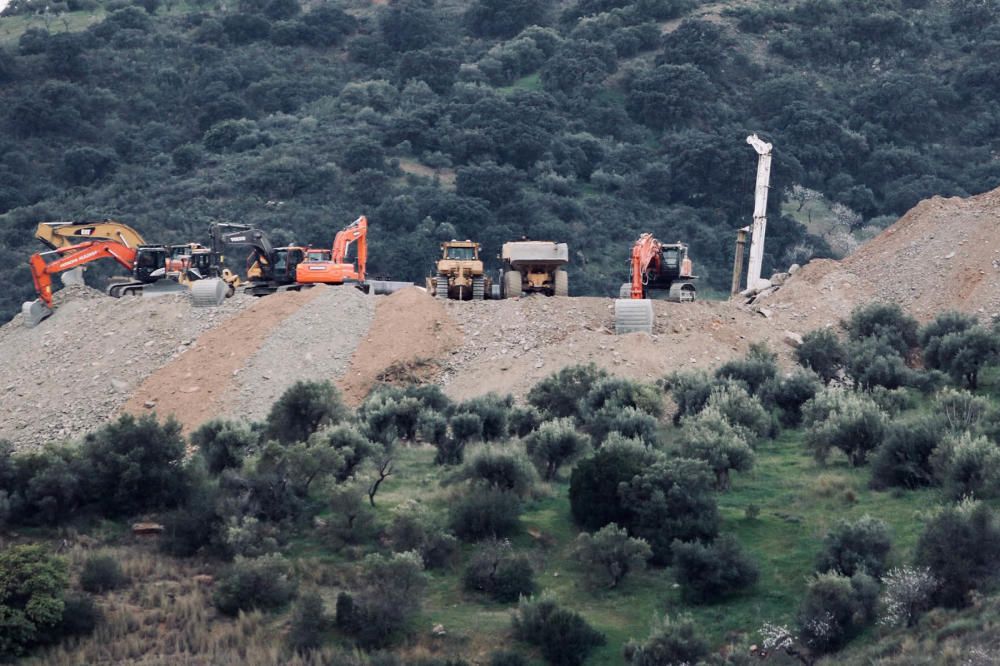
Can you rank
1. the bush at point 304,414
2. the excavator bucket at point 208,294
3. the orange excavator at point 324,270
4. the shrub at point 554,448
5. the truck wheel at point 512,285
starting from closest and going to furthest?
the shrub at point 554,448, the bush at point 304,414, the excavator bucket at point 208,294, the truck wheel at point 512,285, the orange excavator at point 324,270

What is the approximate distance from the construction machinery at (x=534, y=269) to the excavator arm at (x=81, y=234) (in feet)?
42.2

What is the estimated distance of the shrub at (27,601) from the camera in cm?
2412

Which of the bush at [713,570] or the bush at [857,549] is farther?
the bush at [713,570]

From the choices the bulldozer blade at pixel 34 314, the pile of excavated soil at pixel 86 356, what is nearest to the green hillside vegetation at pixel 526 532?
the pile of excavated soil at pixel 86 356

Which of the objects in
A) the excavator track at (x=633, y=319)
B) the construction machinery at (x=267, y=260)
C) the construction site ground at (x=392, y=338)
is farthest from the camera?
the construction machinery at (x=267, y=260)

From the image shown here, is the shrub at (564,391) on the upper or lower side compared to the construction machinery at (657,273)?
lower

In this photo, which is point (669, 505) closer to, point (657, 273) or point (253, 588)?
point (253, 588)

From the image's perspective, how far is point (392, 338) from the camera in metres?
41.7

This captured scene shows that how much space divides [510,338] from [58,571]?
1846 cm

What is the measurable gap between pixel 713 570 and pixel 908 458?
574cm

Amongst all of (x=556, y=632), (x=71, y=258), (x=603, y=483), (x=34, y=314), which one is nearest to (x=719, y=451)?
(x=603, y=483)

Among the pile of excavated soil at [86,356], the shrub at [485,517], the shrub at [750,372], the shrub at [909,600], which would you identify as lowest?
the pile of excavated soil at [86,356]

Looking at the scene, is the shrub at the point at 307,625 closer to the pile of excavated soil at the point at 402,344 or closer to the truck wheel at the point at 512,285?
the pile of excavated soil at the point at 402,344

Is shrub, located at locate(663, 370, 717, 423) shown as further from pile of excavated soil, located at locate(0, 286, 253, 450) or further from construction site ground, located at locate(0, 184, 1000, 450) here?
pile of excavated soil, located at locate(0, 286, 253, 450)
